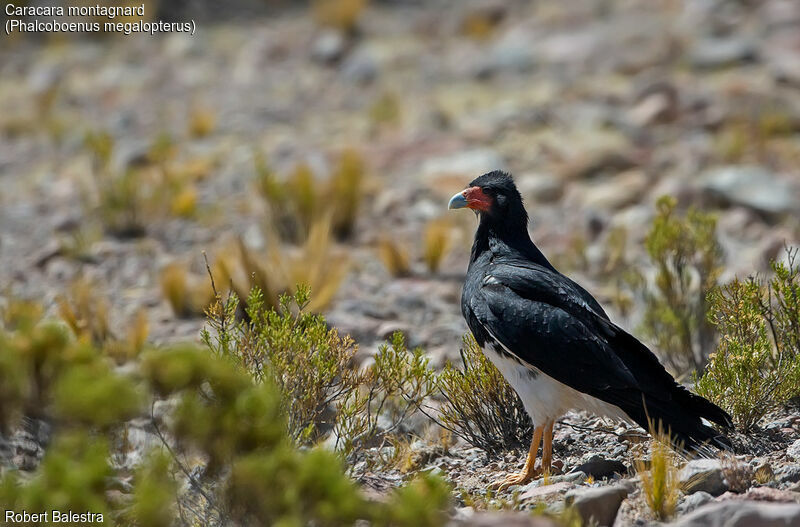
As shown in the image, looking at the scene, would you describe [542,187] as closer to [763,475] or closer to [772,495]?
[763,475]

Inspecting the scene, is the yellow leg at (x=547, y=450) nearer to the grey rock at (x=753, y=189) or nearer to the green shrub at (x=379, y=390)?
the green shrub at (x=379, y=390)

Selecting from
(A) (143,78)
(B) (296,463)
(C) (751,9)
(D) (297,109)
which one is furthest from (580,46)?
(B) (296,463)

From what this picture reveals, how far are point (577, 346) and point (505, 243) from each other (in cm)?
96

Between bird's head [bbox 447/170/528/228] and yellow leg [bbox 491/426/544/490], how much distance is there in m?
1.23

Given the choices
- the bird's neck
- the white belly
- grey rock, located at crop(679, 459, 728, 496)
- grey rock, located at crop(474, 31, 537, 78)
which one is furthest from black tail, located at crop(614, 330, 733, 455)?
grey rock, located at crop(474, 31, 537, 78)

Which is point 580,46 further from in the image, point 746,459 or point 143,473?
point 143,473

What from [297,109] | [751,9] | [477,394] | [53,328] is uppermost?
[751,9]

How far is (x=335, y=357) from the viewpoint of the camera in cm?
489

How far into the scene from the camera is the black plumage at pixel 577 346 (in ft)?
15.2

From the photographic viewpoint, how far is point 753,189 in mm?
9797

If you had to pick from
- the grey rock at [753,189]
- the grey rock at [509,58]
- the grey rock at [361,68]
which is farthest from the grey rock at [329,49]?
the grey rock at [753,189]

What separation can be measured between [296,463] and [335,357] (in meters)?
1.41

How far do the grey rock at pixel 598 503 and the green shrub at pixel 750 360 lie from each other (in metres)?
1.13

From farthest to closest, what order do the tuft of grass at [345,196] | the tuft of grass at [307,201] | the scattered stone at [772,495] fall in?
1. the tuft of grass at [345,196]
2. the tuft of grass at [307,201]
3. the scattered stone at [772,495]
